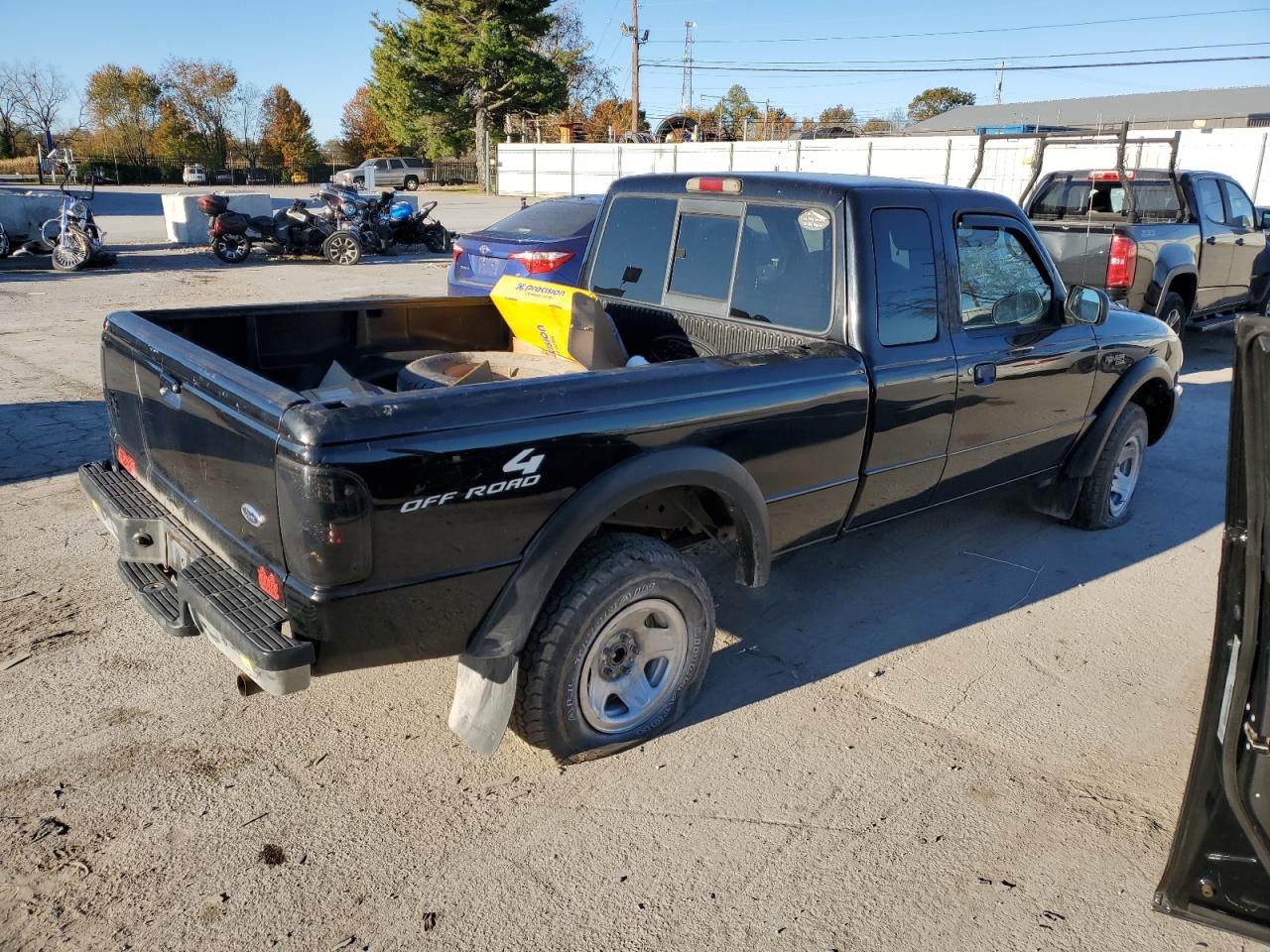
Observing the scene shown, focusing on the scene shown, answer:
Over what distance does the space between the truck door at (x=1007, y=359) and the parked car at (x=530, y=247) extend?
5.99 meters

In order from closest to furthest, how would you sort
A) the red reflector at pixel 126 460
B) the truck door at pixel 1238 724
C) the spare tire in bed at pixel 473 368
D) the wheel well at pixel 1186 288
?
the truck door at pixel 1238 724 < the red reflector at pixel 126 460 < the spare tire in bed at pixel 473 368 < the wheel well at pixel 1186 288

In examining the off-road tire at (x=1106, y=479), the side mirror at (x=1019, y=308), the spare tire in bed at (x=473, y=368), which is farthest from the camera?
the off-road tire at (x=1106, y=479)

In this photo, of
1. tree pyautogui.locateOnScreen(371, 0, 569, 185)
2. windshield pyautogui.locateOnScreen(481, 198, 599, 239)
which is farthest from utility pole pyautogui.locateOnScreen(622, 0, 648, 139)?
windshield pyautogui.locateOnScreen(481, 198, 599, 239)

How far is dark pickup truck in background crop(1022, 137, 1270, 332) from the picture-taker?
925 cm

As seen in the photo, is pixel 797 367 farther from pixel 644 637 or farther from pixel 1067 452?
pixel 1067 452

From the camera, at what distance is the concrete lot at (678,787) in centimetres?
265

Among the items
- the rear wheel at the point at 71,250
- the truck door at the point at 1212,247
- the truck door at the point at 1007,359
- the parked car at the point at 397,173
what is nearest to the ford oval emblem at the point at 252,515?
the truck door at the point at 1007,359

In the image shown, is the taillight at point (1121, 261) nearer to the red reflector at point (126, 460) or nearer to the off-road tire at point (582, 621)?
the off-road tire at point (582, 621)

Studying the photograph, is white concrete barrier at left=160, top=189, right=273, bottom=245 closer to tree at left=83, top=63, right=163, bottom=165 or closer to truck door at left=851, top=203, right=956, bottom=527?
truck door at left=851, top=203, right=956, bottom=527

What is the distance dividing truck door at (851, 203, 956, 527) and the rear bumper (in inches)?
93.8

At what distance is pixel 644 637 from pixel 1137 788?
70.6 inches

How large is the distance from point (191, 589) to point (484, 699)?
0.96 meters

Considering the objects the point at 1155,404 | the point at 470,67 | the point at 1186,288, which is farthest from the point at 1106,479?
the point at 470,67

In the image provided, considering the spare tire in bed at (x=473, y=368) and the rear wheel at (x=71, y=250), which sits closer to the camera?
the spare tire in bed at (x=473, y=368)
